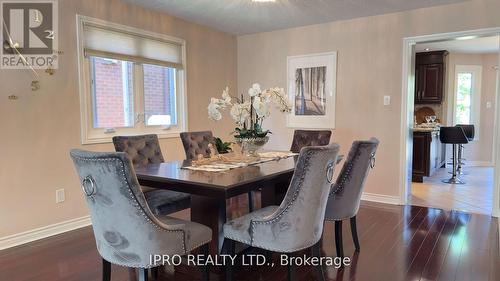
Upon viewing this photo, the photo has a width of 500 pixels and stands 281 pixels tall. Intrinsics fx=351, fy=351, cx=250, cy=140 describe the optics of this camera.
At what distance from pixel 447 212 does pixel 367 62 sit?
2066 mm

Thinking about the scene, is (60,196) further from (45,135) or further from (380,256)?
(380,256)

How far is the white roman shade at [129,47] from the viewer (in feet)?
11.9

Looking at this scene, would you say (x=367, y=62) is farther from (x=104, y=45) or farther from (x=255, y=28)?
(x=104, y=45)

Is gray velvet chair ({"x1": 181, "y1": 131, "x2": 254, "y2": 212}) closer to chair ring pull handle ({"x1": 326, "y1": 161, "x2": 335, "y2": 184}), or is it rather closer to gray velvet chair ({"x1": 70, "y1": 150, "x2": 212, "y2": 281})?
chair ring pull handle ({"x1": 326, "y1": 161, "x2": 335, "y2": 184})

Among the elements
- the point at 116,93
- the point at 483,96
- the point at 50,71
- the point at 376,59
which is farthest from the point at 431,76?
the point at 50,71

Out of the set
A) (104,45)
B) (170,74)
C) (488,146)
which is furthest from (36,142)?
(488,146)

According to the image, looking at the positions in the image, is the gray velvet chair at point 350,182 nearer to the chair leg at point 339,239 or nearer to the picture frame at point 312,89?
the chair leg at point 339,239

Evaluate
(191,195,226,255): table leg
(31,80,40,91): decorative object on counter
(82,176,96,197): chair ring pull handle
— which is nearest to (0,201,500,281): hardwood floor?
(191,195,226,255): table leg

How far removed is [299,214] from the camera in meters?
2.01

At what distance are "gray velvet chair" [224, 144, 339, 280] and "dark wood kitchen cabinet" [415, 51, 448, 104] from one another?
5.86m

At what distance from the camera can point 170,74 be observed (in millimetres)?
4668

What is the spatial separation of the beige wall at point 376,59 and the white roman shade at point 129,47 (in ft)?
5.80

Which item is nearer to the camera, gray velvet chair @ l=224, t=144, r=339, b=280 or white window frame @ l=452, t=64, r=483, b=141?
gray velvet chair @ l=224, t=144, r=339, b=280

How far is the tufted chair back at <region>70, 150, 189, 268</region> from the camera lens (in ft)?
5.59
